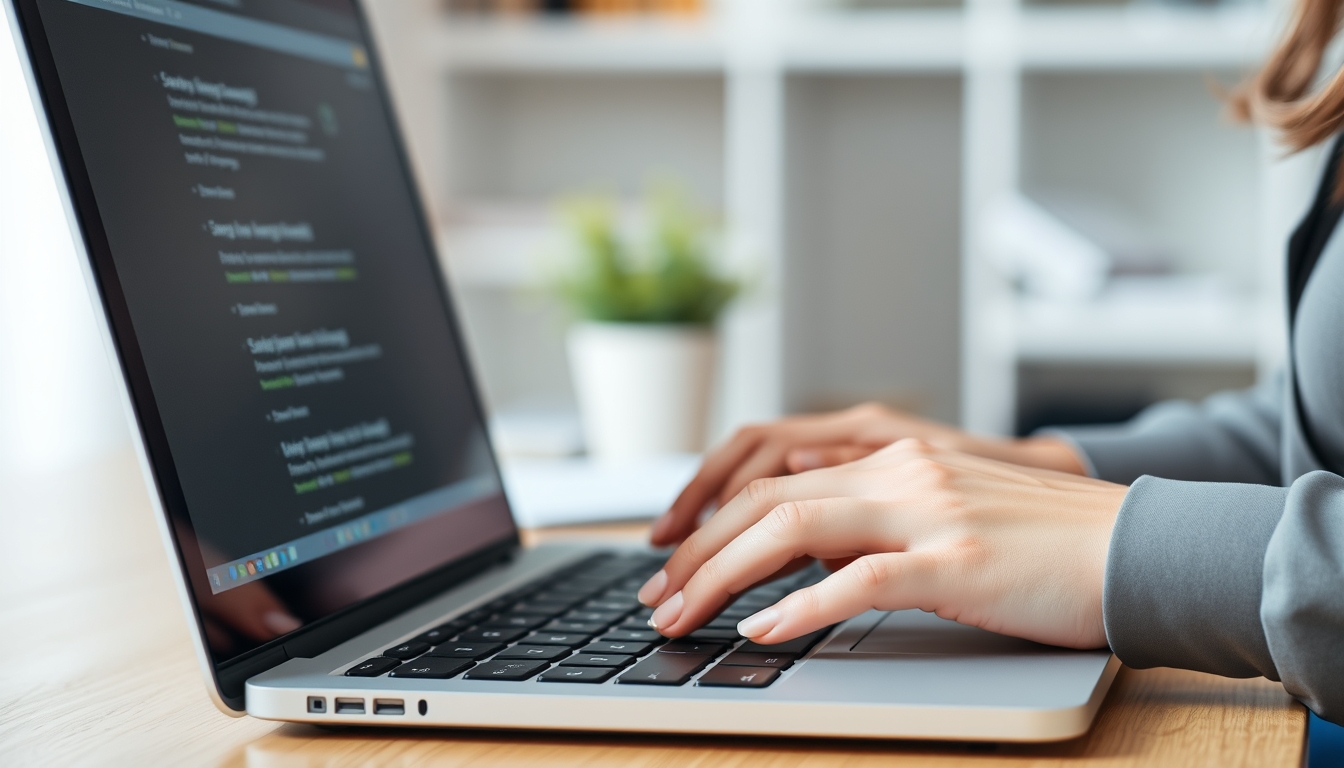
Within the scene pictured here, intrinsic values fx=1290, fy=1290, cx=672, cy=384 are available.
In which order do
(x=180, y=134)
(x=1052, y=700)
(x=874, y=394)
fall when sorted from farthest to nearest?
(x=874, y=394) → (x=180, y=134) → (x=1052, y=700)

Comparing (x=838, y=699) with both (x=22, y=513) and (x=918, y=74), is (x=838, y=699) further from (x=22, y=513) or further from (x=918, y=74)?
(x=918, y=74)

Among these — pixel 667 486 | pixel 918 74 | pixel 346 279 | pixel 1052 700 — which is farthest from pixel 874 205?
pixel 1052 700

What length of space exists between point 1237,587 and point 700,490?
1.10 ft

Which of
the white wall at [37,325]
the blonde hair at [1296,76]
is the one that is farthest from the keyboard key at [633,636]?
the white wall at [37,325]

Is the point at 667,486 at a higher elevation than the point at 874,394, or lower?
higher

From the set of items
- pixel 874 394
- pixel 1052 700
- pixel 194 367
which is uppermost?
pixel 194 367

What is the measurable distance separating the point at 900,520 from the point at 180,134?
35 cm

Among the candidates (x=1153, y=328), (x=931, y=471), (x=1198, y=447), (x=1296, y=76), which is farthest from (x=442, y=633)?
(x=1153, y=328)

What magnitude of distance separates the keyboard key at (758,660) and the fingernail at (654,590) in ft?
0.22

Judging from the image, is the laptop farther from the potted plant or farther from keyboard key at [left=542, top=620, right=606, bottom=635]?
the potted plant

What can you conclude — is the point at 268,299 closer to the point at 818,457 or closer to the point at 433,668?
the point at 433,668

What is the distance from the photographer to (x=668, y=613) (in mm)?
541

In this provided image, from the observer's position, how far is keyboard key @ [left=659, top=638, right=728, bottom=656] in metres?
0.52

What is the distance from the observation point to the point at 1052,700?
0.44m
